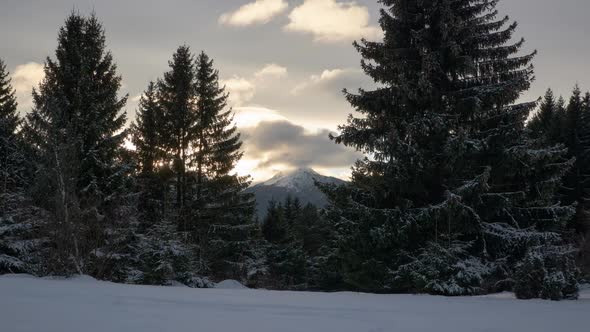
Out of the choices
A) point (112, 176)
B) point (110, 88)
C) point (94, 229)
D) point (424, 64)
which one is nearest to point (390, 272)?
point (424, 64)

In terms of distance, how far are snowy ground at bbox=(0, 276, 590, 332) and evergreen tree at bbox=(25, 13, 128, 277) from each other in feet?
21.4

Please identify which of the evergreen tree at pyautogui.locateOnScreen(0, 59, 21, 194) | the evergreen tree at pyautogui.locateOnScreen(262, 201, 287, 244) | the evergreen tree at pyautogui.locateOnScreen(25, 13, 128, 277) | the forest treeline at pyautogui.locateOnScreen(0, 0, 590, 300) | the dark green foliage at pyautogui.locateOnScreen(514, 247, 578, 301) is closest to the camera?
the dark green foliage at pyautogui.locateOnScreen(514, 247, 578, 301)

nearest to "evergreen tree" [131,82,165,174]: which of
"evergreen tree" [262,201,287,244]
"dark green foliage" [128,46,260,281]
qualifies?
"dark green foliage" [128,46,260,281]

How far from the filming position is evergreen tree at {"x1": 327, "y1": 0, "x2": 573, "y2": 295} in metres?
12.8

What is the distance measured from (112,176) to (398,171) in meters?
12.3

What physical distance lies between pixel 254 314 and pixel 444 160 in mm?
9693

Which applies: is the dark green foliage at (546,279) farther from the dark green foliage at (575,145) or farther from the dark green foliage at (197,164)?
the dark green foliage at (575,145)

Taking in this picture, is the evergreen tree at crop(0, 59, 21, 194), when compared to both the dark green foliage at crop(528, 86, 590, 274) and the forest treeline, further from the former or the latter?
the dark green foliage at crop(528, 86, 590, 274)

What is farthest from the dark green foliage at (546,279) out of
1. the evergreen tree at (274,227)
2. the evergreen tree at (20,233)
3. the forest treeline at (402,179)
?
the evergreen tree at (274,227)

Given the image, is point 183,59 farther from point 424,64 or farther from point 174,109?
point 424,64

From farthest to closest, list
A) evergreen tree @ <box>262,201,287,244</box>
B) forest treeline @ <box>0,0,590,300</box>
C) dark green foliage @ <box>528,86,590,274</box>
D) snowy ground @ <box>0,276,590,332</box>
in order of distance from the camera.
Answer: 1. evergreen tree @ <box>262,201,287,244</box>
2. dark green foliage @ <box>528,86,590,274</box>
3. forest treeline @ <box>0,0,590,300</box>
4. snowy ground @ <box>0,276,590,332</box>

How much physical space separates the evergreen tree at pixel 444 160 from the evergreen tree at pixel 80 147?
9260mm

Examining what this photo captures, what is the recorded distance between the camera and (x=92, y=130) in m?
17.8

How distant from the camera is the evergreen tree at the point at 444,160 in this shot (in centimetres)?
1279
